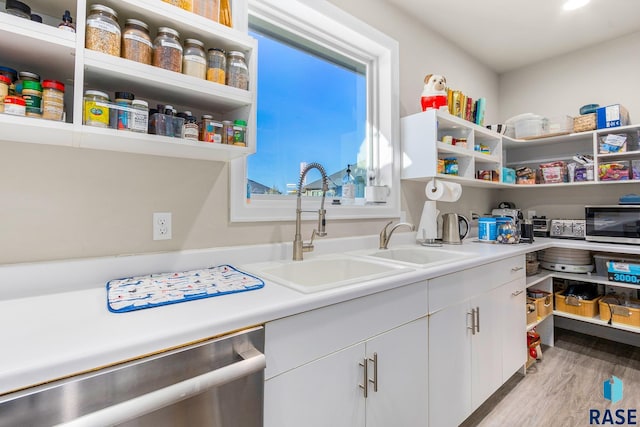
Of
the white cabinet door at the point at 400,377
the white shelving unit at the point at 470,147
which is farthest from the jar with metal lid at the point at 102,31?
the white shelving unit at the point at 470,147

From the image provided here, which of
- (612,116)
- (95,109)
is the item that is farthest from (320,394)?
(612,116)

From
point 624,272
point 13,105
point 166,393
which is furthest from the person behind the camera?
point 624,272

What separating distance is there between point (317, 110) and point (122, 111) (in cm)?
124

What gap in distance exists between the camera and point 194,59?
1.06m

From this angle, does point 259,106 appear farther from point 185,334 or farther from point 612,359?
point 612,359

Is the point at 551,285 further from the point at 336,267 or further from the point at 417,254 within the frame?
the point at 336,267

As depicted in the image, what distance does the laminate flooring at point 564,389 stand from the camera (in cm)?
169

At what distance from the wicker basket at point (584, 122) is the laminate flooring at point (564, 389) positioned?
5.83 ft

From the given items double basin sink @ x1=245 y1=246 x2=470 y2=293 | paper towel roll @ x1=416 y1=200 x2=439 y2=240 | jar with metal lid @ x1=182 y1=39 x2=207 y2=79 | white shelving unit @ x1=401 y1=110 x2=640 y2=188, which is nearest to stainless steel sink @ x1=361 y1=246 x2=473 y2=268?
double basin sink @ x1=245 y1=246 x2=470 y2=293

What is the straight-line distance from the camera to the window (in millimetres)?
1666

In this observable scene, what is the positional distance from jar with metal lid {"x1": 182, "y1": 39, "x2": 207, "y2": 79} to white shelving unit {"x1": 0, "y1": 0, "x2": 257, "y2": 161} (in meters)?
0.04

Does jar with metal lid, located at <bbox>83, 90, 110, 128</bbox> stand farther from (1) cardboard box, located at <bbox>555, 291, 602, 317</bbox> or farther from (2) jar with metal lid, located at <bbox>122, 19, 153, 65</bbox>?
(1) cardboard box, located at <bbox>555, 291, 602, 317</bbox>

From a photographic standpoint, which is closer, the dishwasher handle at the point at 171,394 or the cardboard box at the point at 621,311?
the dishwasher handle at the point at 171,394
